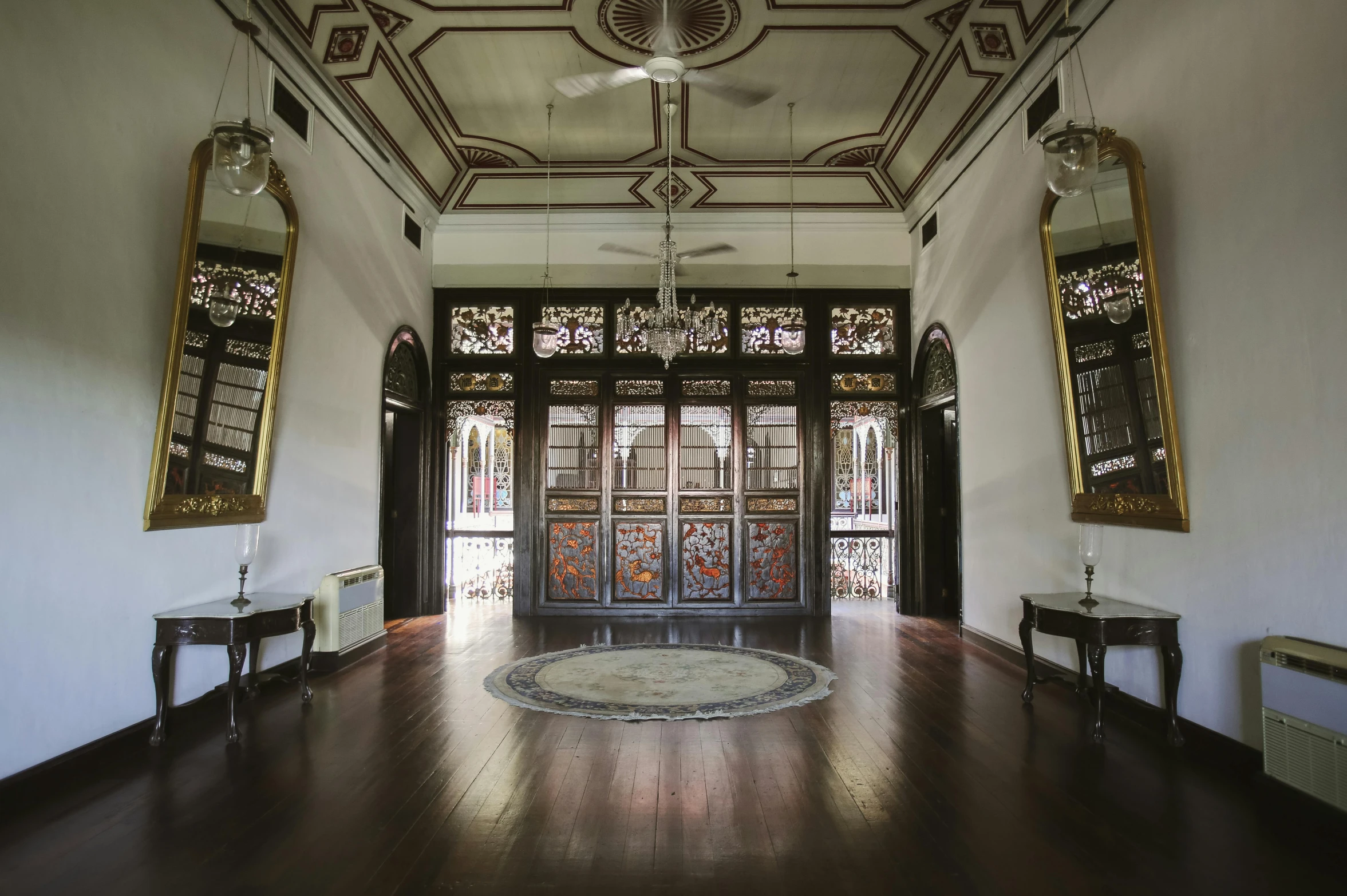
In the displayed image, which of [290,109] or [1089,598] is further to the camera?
[290,109]

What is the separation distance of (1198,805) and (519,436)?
628 centimetres

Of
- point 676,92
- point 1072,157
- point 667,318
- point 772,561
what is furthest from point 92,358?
point 772,561

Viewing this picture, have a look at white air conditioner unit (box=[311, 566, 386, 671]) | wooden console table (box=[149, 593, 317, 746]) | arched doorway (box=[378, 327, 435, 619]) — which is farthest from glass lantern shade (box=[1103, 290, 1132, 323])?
arched doorway (box=[378, 327, 435, 619])

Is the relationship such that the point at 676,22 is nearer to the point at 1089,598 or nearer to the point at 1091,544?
the point at 1091,544

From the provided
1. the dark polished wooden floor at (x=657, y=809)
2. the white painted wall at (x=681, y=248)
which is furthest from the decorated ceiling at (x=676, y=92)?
the dark polished wooden floor at (x=657, y=809)

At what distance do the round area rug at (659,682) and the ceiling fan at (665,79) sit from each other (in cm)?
335

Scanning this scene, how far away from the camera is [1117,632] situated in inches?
148

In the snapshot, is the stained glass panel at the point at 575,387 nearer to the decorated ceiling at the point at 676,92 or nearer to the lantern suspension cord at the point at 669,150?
the decorated ceiling at the point at 676,92

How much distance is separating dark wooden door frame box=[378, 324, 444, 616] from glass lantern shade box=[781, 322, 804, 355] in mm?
3392

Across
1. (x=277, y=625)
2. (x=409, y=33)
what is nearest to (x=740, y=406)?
(x=409, y=33)

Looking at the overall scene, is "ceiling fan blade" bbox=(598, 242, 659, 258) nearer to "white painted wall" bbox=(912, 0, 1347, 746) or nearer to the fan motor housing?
the fan motor housing

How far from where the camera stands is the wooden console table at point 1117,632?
366 centimetres

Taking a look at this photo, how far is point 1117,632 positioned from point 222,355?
4603 mm

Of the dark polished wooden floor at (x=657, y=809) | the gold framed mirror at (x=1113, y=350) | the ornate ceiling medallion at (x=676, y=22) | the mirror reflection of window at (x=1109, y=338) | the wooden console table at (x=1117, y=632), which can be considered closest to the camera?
the dark polished wooden floor at (x=657, y=809)
